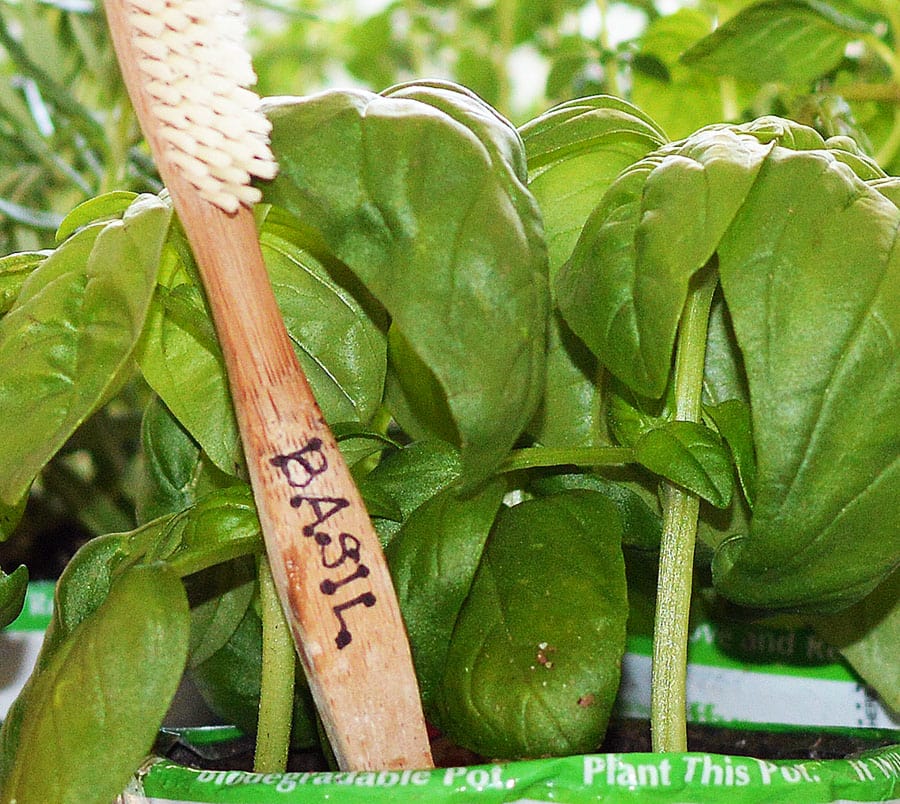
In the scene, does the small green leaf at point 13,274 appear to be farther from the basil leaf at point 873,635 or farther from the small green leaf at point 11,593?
the basil leaf at point 873,635

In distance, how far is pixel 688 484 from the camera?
1.02 feet

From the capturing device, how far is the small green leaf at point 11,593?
34 centimetres

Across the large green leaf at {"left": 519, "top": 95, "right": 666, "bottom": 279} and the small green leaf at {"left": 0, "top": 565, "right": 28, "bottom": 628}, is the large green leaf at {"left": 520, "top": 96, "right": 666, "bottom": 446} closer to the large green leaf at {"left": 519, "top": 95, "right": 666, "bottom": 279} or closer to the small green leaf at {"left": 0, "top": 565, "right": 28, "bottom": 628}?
the large green leaf at {"left": 519, "top": 95, "right": 666, "bottom": 279}

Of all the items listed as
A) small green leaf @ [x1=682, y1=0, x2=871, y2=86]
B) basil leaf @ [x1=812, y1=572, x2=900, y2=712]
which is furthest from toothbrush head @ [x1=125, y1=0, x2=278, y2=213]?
small green leaf @ [x1=682, y1=0, x2=871, y2=86]

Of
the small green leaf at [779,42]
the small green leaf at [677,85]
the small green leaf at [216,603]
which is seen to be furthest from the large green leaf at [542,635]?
the small green leaf at [677,85]

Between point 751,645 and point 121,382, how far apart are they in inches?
12.6

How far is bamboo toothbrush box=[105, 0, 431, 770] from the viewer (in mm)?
289

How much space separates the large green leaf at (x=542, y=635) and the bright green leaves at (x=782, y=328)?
0.13 ft

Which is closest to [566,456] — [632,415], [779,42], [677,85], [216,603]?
[632,415]

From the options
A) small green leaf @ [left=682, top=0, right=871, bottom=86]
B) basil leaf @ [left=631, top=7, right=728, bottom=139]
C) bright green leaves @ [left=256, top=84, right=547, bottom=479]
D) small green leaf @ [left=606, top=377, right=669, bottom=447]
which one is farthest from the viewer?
basil leaf @ [left=631, top=7, right=728, bottom=139]

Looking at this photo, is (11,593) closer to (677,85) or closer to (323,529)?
(323,529)

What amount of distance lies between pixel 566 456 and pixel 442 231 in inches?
4.4

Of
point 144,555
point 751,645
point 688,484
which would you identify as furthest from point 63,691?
point 751,645

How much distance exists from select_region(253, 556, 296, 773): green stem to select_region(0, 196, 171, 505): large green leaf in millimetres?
93
